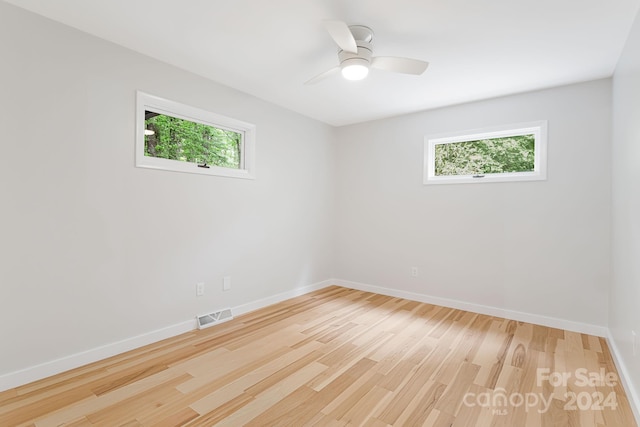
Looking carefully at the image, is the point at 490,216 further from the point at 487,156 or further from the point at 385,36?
the point at 385,36

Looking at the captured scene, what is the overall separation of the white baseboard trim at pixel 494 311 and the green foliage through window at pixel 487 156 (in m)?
1.56

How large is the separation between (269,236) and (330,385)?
2050mm

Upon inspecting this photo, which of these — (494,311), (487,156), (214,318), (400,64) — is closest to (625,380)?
(494,311)

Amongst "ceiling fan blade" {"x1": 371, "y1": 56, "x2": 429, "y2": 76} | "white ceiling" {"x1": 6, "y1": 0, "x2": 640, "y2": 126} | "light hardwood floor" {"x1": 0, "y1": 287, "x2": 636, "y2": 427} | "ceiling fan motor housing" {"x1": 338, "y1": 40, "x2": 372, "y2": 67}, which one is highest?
"white ceiling" {"x1": 6, "y1": 0, "x2": 640, "y2": 126}

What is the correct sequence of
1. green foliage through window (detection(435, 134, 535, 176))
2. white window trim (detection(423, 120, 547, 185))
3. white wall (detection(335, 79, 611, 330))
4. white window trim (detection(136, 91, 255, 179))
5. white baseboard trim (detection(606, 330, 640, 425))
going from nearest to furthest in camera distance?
white baseboard trim (detection(606, 330, 640, 425))
white window trim (detection(136, 91, 255, 179))
white wall (detection(335, 79, 611, 330))
white window trim (detection(423, 120, 547, 185))
green foliage through window (detection(435, 134, 535, 176))

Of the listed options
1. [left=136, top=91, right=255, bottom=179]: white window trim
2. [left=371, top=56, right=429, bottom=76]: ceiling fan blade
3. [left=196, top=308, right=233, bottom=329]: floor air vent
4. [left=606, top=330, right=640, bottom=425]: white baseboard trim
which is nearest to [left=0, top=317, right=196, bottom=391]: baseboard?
[left=196, top=308, right=233, bottom=329]: floor air vent

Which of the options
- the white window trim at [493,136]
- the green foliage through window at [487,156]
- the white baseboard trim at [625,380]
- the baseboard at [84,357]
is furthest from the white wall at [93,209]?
the white baseboard trim at [625,380]

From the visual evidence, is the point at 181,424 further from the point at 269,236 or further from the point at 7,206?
the point at 269,236

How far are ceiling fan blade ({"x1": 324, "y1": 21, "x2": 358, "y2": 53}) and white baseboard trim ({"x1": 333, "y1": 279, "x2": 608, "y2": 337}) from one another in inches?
121

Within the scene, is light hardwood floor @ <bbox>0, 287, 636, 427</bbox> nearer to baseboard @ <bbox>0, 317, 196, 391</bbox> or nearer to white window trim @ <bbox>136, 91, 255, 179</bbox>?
baseboard @ <bbox>0, 317, 196, 391</bbox>

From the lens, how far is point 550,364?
2381 mm

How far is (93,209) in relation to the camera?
234 cm

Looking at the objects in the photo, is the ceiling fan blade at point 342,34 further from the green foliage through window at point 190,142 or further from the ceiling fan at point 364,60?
the green foliage through window at point 190,142

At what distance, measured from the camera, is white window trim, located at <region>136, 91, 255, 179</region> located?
2.59m
